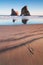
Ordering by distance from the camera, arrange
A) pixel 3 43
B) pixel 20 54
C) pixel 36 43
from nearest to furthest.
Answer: pixel 20 54 → pixel 3 43 → pixel 36 43

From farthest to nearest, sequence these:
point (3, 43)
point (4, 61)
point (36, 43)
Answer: point (36, 43) → point (3, 43) → point (4, 61)

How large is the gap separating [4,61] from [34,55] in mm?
260

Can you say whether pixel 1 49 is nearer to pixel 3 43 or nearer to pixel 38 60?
pixel 3 43

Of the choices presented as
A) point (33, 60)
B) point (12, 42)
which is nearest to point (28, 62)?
point (33, 60)

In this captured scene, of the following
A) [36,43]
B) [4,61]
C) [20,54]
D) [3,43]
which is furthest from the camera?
[36,43]

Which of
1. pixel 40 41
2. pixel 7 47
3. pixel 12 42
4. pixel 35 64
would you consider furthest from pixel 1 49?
pixel 40 41

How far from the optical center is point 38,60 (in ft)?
3.98

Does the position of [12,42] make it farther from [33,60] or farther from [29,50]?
[33,60]

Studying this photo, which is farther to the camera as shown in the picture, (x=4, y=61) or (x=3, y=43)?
(x=3, y=43)

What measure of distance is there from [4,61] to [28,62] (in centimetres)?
18

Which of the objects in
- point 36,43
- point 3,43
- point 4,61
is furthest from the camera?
point 36,43

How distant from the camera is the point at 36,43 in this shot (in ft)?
4.90

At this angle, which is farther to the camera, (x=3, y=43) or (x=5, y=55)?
(x=3, y=43)

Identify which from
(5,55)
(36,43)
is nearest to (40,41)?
(36,43)
